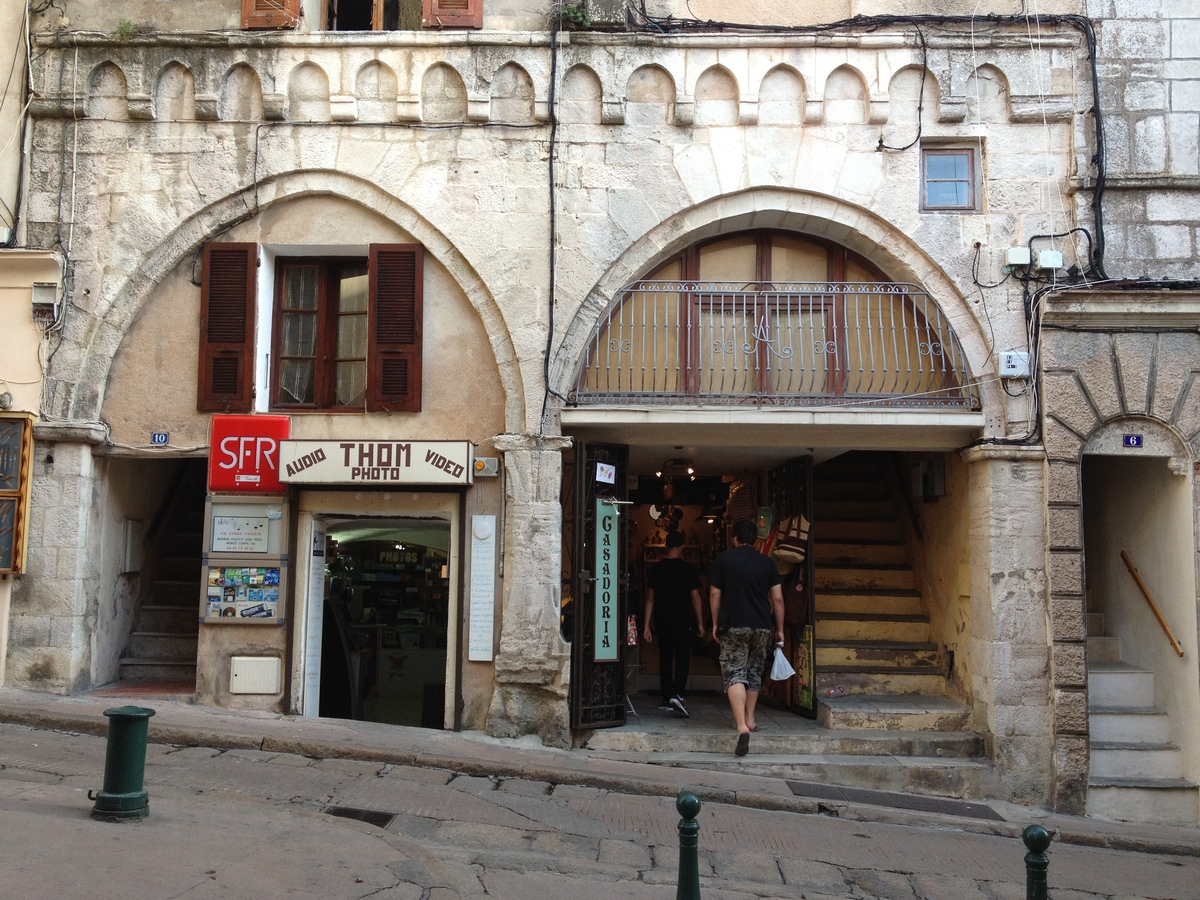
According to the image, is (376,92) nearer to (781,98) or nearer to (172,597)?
(781,98)

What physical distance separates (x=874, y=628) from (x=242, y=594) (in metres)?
6.19

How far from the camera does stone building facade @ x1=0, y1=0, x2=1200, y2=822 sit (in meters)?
9.10

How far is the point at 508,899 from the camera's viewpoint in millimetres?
5434

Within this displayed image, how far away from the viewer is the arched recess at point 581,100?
9.42 metres

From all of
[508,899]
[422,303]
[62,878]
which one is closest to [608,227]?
[422,303]

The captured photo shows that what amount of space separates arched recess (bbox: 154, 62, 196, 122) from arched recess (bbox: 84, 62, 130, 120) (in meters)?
0.32

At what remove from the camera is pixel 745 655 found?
9180 mm

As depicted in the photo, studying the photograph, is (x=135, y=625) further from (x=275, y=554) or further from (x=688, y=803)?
(x=688, y=803)

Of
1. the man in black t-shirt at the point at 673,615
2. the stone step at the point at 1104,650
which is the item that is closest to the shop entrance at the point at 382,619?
the man in black t-shirt at the point at 673,615

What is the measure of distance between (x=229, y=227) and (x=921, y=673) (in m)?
7.78

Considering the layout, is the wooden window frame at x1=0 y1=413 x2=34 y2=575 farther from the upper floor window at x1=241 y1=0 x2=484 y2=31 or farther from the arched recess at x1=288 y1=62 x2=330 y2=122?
the upper floor window at x1=241 y1=0 x2=484 y2=31

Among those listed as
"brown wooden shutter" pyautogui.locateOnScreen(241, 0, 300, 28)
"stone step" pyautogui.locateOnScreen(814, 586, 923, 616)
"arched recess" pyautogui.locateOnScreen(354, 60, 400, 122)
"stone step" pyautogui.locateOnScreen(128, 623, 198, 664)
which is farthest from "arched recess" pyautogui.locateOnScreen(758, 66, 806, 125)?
"stone step" pyautogui.locateOnScreen(128, 623, 198, 664)

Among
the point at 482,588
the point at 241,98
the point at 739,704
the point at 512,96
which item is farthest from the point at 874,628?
the point at 241,98

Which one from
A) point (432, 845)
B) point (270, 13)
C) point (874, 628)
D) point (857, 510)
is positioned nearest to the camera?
point (432, 845)
